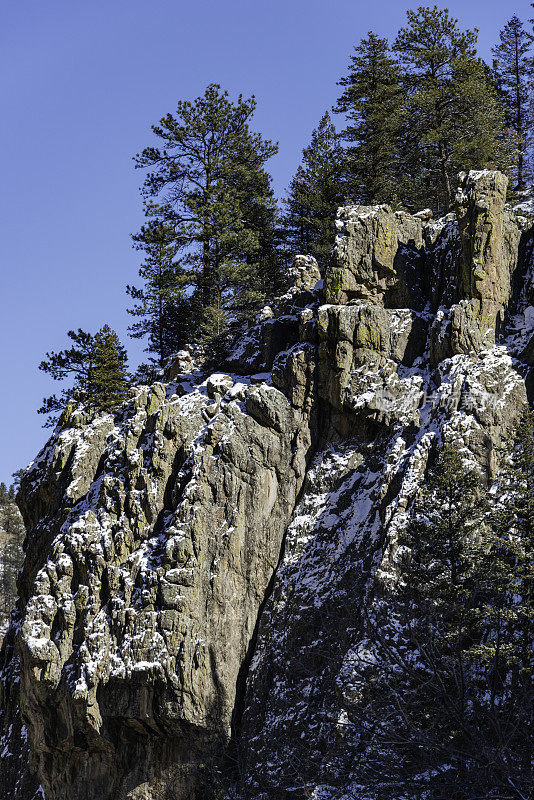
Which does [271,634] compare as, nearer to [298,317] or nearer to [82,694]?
[82,694]

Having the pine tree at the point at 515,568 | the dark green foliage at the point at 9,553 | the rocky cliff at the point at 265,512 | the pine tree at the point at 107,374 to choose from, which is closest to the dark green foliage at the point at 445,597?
the pine tree at the point at 515,568

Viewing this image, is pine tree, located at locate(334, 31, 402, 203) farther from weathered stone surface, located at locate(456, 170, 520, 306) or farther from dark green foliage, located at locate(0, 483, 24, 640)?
dark green foliage, located at locate(0, 483, 24, 640)

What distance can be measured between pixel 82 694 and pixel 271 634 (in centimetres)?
610

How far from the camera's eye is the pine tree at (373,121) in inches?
1529

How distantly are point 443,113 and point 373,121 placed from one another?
11.1 feet

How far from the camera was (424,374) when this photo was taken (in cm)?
2692

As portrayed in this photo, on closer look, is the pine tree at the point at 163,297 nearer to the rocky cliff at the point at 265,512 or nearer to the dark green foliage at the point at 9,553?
the rocky cliff at the point at 265,512

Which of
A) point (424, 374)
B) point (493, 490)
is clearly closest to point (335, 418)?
point (424, 374)

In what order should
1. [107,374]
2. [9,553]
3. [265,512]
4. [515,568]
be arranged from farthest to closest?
[9,553], [107,374], [265,512], [515,568]

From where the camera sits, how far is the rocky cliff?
2423cm

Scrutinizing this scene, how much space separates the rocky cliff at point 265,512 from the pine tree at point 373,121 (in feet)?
30.0

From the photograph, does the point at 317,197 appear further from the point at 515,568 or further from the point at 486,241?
the point at 515,568

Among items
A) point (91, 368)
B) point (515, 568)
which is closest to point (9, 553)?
point (91, 368)

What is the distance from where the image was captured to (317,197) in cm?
4022
